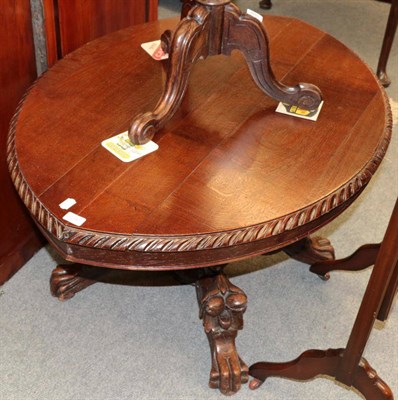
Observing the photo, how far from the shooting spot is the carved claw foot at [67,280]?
1920 mm

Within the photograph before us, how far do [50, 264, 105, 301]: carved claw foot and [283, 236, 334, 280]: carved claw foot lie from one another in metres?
0.63

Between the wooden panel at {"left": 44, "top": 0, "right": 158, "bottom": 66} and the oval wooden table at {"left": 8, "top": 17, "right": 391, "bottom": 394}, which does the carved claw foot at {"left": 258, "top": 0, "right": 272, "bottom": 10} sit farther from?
the oval wooden table at {"left": 8, "top": 17, "right": 391, "bottom": 394}

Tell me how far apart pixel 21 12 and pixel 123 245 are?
2.45 ft

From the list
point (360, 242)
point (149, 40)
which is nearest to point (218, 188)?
point (149, 40)

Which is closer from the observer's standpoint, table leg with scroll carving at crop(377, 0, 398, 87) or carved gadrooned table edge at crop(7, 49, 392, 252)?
carved gadrooned table edge at crop(7, 49, 392, 252)

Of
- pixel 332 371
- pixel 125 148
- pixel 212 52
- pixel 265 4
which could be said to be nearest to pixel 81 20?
pixel 212 52

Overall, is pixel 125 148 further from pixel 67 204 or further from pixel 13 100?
pixel 13 100

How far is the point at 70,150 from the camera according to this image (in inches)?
53.9

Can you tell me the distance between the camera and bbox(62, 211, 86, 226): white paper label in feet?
3.96

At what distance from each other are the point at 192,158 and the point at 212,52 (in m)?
0.28

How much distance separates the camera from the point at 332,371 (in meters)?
1.58

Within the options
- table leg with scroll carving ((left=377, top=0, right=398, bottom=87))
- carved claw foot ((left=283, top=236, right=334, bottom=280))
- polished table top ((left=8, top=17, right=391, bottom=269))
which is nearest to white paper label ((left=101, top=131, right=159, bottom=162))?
polished table top ((left=8, top=17, right=391, bottom=269))

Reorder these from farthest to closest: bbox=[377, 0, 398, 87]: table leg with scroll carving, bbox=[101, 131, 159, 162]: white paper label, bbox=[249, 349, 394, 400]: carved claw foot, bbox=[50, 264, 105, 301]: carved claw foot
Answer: bbox=[377, 0, 398, 87]: table leg with scroll carving < bbox=[50, 264, 105, 301]: carved claw foot < bbox=[249, 349, 394, 400]: carved claw foot < bbox=[101, 131, 159, 162]: white paper label

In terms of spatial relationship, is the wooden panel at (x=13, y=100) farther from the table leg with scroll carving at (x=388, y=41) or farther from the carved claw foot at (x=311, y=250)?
the table leg with scroll carving at (x=388, y=41)
